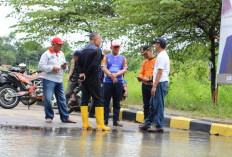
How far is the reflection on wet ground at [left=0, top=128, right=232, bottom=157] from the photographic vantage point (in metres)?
6.25

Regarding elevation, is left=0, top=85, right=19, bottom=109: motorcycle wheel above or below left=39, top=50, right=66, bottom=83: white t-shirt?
below

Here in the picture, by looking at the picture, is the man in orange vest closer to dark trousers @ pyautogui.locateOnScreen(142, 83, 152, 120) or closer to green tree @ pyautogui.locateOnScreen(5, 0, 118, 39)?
dark trousers @ pyautogui.locateOnScreen(142, 83, 152, 120)

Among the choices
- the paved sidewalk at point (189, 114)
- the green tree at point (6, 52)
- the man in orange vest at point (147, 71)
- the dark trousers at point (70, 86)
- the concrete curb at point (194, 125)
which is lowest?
the concrete curb at point (194, 125)

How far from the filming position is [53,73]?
10.3 metres

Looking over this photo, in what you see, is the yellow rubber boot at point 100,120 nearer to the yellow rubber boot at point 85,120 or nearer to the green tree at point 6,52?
the yellow rubber boot at point 85,120

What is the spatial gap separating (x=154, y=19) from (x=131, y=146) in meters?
6.86

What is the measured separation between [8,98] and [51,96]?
4.30 m

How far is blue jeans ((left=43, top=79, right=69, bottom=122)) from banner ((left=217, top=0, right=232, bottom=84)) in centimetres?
377

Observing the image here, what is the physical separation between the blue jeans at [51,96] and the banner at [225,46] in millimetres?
3767

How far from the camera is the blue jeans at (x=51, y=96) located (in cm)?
1025

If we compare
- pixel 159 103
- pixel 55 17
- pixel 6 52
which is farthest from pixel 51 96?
pixel 6 52

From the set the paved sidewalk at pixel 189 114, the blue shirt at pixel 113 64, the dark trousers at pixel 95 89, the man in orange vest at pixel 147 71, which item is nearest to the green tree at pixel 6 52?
the paved sidewalk at pixel 189 114

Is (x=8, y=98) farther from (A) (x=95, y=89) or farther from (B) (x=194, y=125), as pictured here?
(B) (x=194, y=125)

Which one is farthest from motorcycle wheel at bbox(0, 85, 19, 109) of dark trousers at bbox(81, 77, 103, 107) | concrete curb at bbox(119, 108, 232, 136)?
dark trousers at bbox(81, 77, 103, 107)
